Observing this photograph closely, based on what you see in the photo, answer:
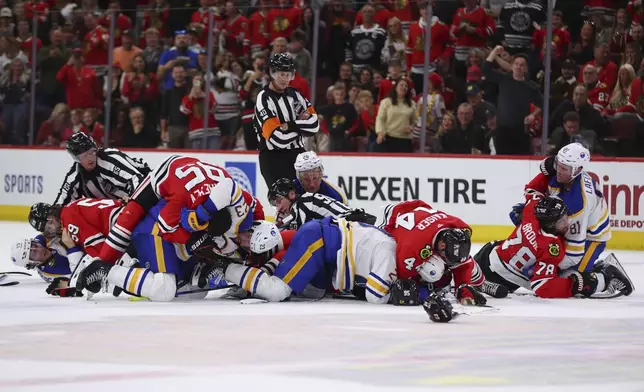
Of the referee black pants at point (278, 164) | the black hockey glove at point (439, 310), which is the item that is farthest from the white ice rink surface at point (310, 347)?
the referee black pants at point (278, 164)

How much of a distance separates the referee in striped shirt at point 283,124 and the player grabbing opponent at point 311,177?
3.42 feet

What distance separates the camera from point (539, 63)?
11.6m

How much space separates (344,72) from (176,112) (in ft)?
7.22

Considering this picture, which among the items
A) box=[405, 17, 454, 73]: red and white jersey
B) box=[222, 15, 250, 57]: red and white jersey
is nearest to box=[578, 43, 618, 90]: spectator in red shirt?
box=[405, 17, 454, 73]: red and white jersey

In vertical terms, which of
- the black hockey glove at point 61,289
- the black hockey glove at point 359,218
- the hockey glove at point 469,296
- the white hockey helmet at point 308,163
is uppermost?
the white hockey helmet at point 308,163

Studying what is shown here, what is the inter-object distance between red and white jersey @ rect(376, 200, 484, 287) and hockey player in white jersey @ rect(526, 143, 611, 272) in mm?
911

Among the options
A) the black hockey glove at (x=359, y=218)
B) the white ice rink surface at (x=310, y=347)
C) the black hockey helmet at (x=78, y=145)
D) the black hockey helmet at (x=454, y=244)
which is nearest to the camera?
the white ice rink surface at (x=310, y=347)

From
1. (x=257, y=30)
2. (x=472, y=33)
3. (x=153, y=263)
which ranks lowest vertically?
(x=153, y=263)

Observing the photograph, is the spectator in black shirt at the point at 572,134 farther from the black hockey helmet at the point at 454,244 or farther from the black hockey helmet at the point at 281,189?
the black hockey helmet at the point at 454,244

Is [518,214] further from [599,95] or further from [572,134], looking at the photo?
[599,95]

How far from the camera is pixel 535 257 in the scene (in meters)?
7.52

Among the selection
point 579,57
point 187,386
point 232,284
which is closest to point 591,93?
point 579,57

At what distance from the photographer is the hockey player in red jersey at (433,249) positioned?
6.49 m

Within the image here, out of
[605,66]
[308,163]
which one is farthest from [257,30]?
[308,163]
